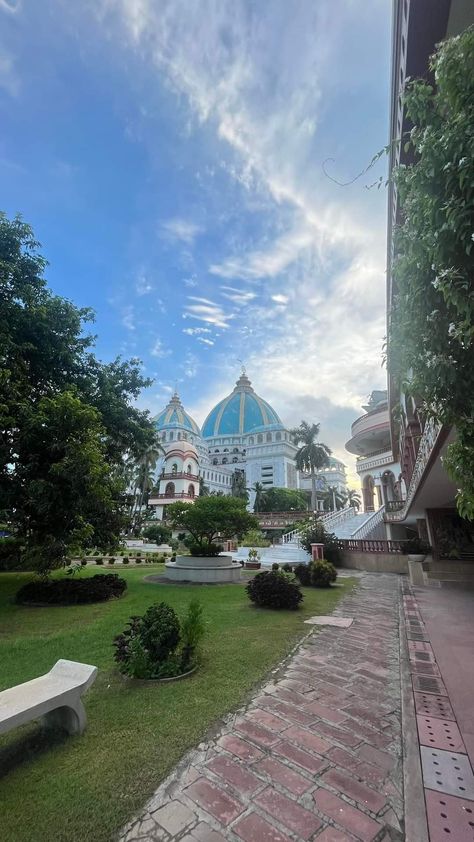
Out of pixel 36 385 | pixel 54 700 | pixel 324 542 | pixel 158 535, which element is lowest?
pixel 54 700

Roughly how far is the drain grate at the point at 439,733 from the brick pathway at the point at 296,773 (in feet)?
0.85

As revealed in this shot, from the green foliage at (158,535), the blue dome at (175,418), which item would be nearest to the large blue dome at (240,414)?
the blue dome at (175,418)

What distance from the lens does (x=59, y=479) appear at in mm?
9641

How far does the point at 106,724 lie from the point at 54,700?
84 cm

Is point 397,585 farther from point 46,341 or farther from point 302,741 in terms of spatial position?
point 46,341

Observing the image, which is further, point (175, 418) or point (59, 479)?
point (175, 418)

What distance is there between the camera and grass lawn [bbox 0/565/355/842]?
266 cm

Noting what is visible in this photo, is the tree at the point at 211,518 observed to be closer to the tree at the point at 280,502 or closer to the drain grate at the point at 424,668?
the drain grate at the point at 424,668

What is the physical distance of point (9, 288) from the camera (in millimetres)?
11008

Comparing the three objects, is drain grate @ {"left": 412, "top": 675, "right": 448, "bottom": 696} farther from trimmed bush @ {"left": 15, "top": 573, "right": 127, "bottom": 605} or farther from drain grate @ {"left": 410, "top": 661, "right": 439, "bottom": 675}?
trimmed bush @ {"left": 15, "top": 573, "right": 127, "bottom": 605}

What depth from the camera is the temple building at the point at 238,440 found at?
92.5 metres

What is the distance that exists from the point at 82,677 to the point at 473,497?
429cm

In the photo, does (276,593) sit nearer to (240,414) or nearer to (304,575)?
(304,575)

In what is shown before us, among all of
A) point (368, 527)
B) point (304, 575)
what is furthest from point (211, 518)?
point (368, 527)
